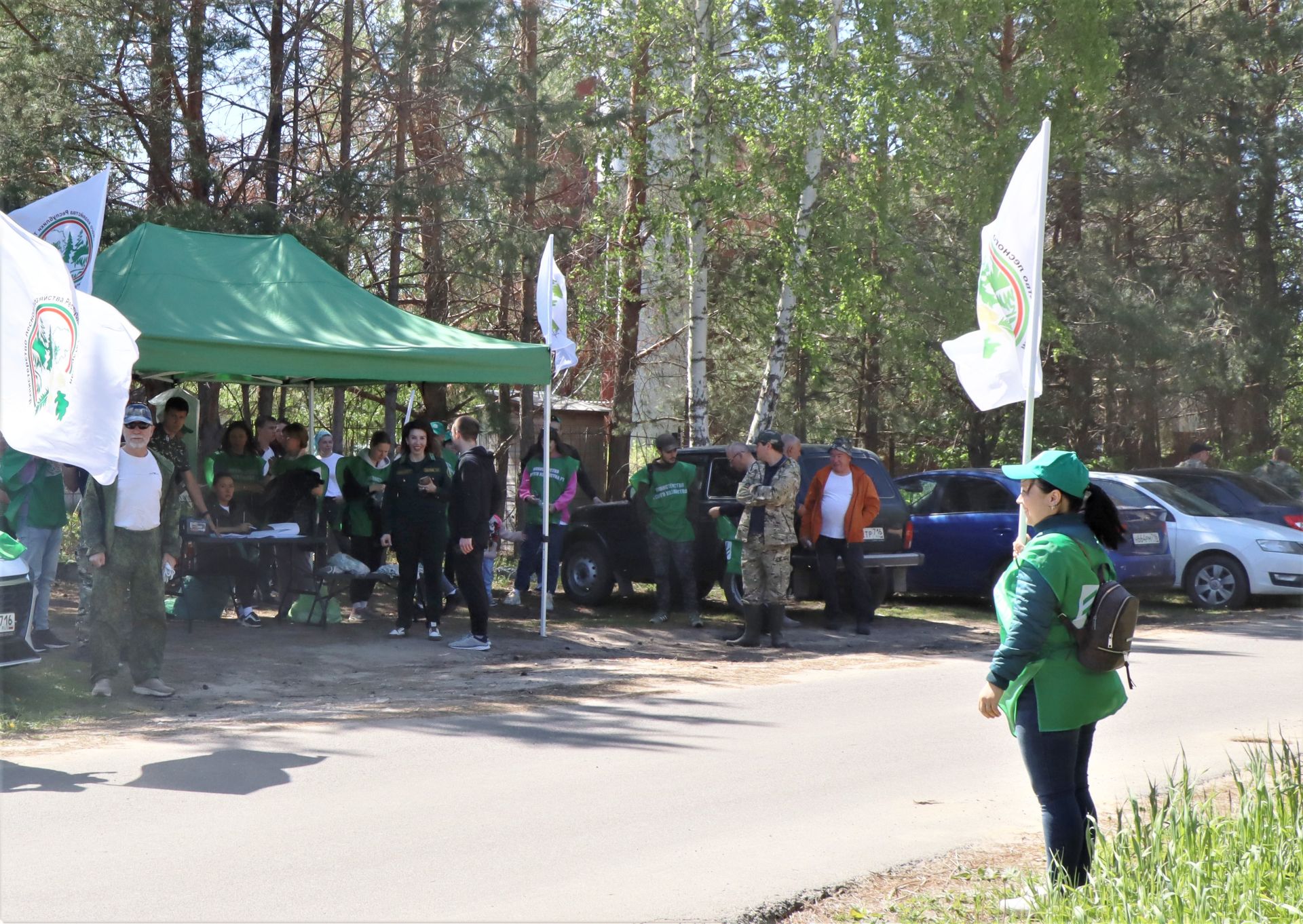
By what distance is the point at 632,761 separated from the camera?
7723 millimetres

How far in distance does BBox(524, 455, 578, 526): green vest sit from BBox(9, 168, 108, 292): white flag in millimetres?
5340

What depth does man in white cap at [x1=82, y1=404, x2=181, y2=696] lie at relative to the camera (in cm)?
905

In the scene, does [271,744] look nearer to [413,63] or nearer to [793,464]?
[793,464]

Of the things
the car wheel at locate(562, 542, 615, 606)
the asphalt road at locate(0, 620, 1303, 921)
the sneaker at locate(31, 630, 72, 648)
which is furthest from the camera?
the car wheel at locate(562, 542, 615, 606)

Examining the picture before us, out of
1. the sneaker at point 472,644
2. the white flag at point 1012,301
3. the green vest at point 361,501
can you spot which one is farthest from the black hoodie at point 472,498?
the white flag at point 1012,301

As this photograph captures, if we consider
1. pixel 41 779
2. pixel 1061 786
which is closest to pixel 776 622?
pixel 41 779

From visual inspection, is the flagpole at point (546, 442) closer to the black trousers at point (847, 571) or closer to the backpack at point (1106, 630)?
the black trousers at point (847, 571)

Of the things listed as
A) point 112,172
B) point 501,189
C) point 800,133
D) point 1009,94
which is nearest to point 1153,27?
point 1009,94

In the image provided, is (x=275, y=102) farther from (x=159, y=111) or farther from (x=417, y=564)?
(x=417, y=564)

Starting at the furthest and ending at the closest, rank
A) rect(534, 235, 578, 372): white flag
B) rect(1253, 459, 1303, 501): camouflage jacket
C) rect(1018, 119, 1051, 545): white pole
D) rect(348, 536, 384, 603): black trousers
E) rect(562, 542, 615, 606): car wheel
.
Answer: rect(1253, 459, 1303, 501): camouflage jacket
rect(562, 542, 615, 606): car wheel
rect(348, 536, 384, 603): black trousers
rect(534, 235, 578, 372): white flag
rect(1018, 119, 1051, 545): white pole

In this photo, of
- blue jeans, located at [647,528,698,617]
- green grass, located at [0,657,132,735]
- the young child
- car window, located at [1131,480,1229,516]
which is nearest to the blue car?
car window, located at [1131,480,1229,516]

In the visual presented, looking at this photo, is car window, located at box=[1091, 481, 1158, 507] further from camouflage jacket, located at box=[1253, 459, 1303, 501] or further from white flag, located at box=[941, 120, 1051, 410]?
white flag, located at box=[941, 120, 1051, 410]

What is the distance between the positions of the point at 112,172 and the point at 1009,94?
581 inches

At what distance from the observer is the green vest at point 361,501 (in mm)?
13914
